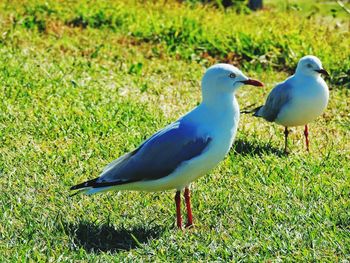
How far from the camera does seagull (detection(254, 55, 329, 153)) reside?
6738mm

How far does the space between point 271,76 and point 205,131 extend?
4480 millimetres

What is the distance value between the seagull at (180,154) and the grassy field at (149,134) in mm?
274

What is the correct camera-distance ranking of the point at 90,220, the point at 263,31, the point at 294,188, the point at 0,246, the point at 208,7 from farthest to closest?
the point at 208,7
the point at 263,31
the point at 294,188
the point at 90,220
the point at 0,246

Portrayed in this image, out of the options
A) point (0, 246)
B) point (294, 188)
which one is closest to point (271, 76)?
point (294, 188)

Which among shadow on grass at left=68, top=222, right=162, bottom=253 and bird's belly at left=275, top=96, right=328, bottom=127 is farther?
bird's belly at left=275, top=96, right=328, bottom=127

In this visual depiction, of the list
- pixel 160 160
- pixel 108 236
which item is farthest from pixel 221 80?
pixel 108 236

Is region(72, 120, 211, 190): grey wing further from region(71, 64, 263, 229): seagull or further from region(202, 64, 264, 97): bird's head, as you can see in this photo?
region(202, 64, 264, 97): bird's head

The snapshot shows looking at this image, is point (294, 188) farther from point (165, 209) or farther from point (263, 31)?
point (263, 31)

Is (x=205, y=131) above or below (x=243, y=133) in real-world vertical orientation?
above

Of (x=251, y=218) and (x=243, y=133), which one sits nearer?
(x=251, y=218)

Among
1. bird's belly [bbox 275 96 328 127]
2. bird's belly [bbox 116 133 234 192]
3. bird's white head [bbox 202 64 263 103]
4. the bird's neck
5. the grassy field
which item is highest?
bird's white head [bbox 202 64 263 103]

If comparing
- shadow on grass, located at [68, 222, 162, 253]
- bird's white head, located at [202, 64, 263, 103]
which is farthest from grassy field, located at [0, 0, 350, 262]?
bird's white head, located at [202, 64, 263, 103]

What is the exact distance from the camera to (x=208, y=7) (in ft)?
38.8

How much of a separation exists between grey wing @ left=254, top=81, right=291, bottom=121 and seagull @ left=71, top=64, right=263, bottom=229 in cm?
197
